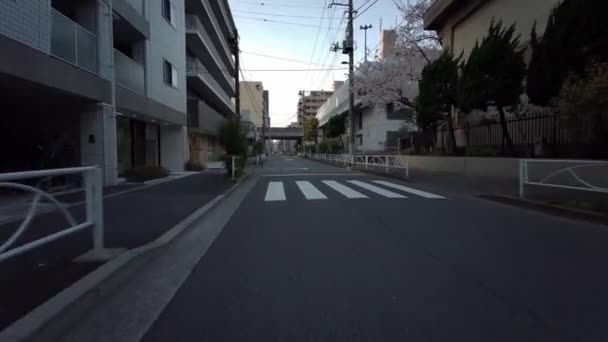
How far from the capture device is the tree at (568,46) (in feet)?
36.0

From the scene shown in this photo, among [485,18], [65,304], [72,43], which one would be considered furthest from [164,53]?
[65,304]

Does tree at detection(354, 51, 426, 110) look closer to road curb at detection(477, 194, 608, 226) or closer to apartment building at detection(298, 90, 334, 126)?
road curb at detection(477, 194, 608, 226)

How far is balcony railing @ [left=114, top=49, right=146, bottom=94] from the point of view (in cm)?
1703

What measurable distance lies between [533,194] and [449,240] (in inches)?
242

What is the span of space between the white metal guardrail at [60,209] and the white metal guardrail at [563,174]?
9294 millimetres

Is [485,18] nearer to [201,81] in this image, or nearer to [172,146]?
[172,146]

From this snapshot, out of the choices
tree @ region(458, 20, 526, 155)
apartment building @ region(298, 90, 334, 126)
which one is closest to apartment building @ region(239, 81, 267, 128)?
apartment building @ region(298, 90, 334, 126)

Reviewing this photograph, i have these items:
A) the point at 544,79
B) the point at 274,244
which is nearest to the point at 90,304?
the point at 274,244

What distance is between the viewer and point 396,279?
15.5 feet

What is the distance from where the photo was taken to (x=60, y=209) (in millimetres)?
4902

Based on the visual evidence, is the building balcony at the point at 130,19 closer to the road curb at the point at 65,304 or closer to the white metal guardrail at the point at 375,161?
the white metal guardrail at the point at 375,161

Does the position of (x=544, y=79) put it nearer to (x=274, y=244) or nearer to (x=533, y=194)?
(x=533, y=194)

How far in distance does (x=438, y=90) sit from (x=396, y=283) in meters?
17.8

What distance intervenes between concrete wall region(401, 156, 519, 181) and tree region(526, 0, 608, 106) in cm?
321
